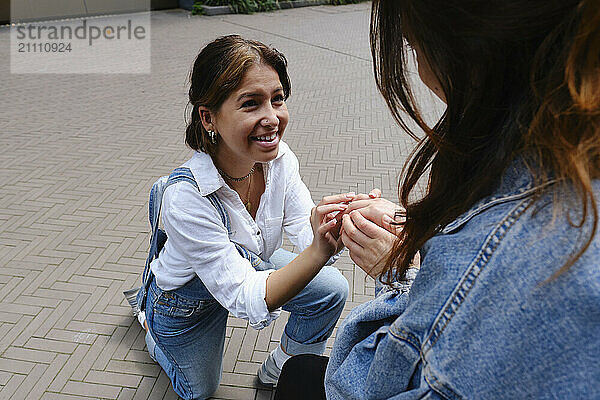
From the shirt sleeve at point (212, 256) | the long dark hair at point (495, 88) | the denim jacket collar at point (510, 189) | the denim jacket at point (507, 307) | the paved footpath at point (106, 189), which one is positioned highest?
the long dark hair at point (495, 88)

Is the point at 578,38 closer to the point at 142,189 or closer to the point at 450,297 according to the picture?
the point at 450,297

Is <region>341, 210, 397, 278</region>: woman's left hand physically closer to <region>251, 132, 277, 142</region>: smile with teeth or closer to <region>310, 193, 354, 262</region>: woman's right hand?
<region>310, 193, 354, 262</region>: woman's right hand

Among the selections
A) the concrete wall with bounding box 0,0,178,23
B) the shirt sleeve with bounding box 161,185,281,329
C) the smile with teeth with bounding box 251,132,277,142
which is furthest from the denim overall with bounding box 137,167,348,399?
the concrete wall with bounding box 0,0,178,23

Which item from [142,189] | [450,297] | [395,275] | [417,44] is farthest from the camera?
[142,189]

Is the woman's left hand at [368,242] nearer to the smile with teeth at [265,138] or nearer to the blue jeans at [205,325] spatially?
the smile with teeth at [265,138]

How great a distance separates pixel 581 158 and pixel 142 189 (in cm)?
462

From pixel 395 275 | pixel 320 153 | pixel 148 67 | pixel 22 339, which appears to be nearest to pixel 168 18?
pixel 148 67

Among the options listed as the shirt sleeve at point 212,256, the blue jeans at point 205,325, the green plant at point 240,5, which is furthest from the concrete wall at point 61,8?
the shirt sleeve at point 212,256

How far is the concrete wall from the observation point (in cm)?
1275

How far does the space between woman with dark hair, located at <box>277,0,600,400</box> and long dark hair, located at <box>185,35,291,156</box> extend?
3.56 feet

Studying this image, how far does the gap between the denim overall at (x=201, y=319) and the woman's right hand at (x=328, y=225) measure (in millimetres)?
→ 486

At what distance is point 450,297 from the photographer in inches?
A: 36.8

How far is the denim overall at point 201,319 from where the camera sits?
8.05 feet

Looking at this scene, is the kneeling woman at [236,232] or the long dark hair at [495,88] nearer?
the long dark hair at [495,88]
